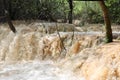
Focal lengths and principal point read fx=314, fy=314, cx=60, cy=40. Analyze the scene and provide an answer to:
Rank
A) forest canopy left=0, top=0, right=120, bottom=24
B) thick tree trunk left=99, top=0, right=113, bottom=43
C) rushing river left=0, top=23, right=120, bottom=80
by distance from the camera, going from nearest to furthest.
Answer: rushing river left=0, top=23, right=120, bottom=80 < thick tree trunk left=99, top=0, right=113, bottom=43 < forest canopy left=0, top=0, right=120, bottom=24

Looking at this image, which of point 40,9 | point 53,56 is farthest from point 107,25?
point 40,9

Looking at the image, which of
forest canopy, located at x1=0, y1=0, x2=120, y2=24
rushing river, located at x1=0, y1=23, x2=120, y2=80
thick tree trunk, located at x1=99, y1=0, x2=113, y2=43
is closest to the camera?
rushing river, located at x1=0, y1=23, x2=120, y2=80

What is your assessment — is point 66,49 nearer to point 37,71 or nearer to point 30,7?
point 37,71

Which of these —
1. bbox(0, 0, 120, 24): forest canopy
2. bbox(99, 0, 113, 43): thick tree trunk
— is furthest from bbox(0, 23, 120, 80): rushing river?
bbox(0, 0, 120, 24): forest canopy

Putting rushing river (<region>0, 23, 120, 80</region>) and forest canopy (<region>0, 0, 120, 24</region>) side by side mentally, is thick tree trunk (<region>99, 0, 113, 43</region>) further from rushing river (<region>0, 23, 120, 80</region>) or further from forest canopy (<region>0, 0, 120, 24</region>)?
forest canopy (<region>0, 0, 120, 24</region>)

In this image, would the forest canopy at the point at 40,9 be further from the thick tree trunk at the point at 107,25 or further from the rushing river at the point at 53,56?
the thick tree trunk at the point at 107,25

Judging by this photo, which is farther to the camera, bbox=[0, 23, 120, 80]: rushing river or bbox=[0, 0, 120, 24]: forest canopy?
bbox=[0, 0, 120, 24]: forest canopy

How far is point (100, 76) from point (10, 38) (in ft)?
18.2

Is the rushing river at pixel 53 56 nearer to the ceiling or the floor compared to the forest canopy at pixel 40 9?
nearer to the floor

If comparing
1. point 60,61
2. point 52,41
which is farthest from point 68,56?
point 52,41

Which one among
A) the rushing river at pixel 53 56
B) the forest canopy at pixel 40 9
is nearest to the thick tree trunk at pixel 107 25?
the rushing river at pixel 53 56

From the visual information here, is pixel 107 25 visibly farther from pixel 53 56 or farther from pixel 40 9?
pixel 40 9

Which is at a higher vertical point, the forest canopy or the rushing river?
the forest canopy

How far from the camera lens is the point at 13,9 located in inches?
548
